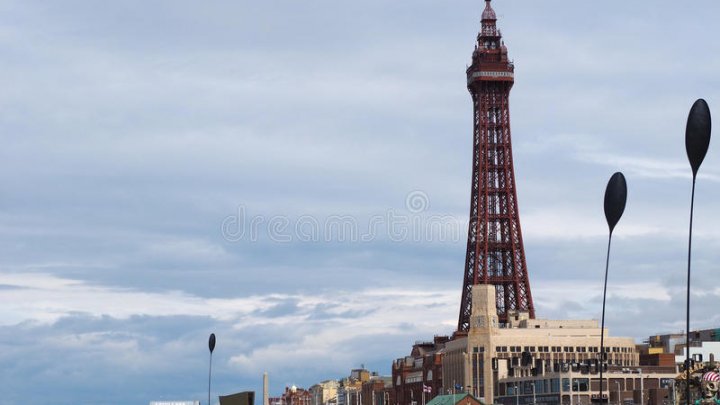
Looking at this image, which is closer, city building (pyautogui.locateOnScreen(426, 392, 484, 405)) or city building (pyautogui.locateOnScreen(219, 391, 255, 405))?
city building (pyautogui.locateOnScreen(219, 391, 255, 405))

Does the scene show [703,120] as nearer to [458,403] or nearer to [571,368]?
[458,403]

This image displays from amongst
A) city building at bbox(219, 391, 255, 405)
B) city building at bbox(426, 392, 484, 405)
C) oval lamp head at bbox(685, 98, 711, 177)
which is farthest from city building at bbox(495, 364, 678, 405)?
oval lamp head at bbox(685, 98, 711, 177)

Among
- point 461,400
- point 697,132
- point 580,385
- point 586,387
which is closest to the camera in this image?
point 697,132

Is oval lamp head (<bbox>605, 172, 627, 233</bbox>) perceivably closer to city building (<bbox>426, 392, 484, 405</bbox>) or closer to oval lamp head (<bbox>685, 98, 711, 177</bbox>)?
oval lamp head (<bbox>685, 98, 711, 177</bbox>)

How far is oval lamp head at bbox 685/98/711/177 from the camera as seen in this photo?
156 feet

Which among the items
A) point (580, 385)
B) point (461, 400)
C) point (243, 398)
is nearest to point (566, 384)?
point (580, 385)

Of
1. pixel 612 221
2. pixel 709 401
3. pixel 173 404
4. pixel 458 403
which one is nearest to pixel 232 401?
pixel 612 221

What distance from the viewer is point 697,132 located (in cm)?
4819

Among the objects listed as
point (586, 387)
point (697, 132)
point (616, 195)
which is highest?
point (697, 132)

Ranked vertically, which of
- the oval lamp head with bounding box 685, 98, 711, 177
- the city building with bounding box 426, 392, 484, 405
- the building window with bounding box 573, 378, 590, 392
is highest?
the oval lamp head with bounding box 685, 98, 711, 177

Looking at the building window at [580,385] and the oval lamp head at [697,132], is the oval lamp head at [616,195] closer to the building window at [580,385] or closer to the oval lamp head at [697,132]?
the oval lamp head at [697,132]

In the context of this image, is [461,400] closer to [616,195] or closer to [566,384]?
[566,384]

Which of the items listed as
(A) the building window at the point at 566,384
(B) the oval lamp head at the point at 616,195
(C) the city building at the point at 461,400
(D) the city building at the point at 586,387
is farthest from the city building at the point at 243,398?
(A) the building window at the point at 566,384

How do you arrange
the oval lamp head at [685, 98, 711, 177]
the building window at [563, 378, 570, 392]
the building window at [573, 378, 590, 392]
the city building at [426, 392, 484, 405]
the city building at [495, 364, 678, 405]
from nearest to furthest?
the oval lamp head at [685, 98, 711, 177]
the city building at [426, 392, 484, 405]
the city building at [495, 364, 678, 405]
the building window at [563, 378, 570, 392]
the building window at [573, 378, 590, 392]
